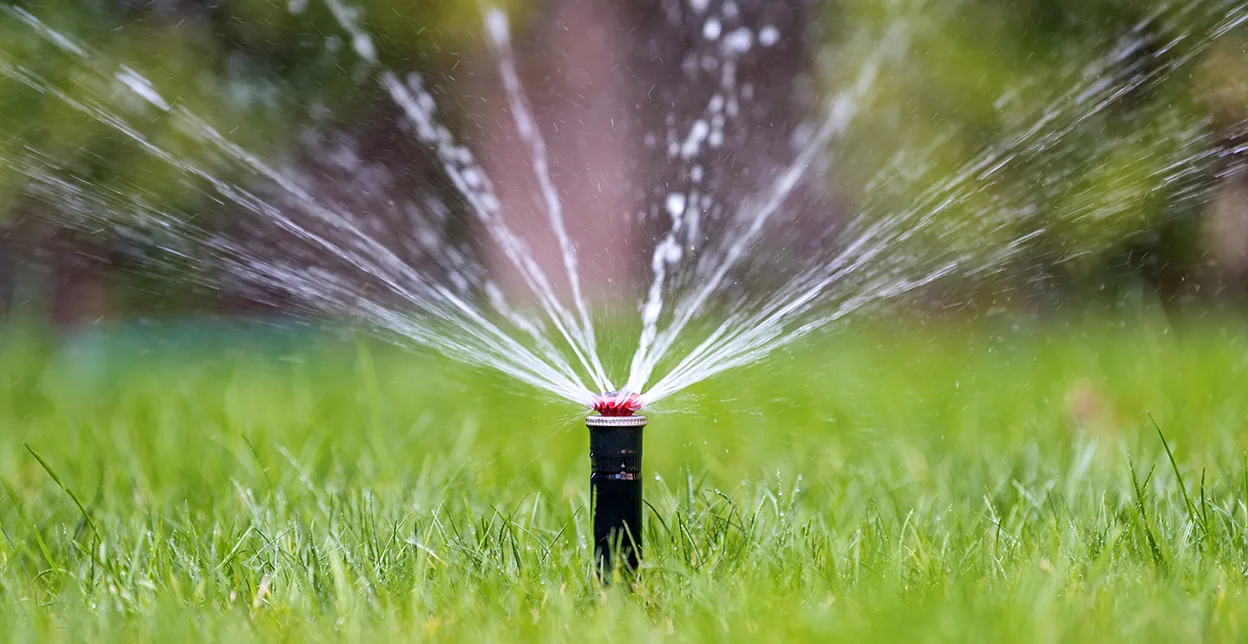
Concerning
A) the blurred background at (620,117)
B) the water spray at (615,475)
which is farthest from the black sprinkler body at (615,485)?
the blurred background at (620,117)

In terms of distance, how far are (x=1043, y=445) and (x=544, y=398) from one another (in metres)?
1.76

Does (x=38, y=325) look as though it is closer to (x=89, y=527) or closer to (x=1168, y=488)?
(x=89, y=527)

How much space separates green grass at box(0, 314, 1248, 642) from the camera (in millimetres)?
1687

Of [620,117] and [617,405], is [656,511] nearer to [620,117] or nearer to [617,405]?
[617,405]

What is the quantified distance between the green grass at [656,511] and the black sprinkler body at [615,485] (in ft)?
0.20

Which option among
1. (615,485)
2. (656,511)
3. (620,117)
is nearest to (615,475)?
(615,485)

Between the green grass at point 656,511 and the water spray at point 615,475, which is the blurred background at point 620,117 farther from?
the water spray at point 615,475

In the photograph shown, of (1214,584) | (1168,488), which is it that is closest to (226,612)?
(1214,584)

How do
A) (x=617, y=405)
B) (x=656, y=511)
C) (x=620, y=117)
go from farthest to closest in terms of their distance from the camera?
(x=620, y=117) → (x=656, y=511) → (x=617, y=405)

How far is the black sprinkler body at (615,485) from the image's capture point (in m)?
1.69

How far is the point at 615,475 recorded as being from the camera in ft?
5.68

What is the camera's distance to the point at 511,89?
729 cm

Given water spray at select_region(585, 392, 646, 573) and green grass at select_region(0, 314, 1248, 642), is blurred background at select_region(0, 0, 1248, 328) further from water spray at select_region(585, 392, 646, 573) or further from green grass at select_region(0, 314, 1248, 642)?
water spray at select_region(585, 392, 646, 573)

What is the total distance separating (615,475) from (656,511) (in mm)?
411
